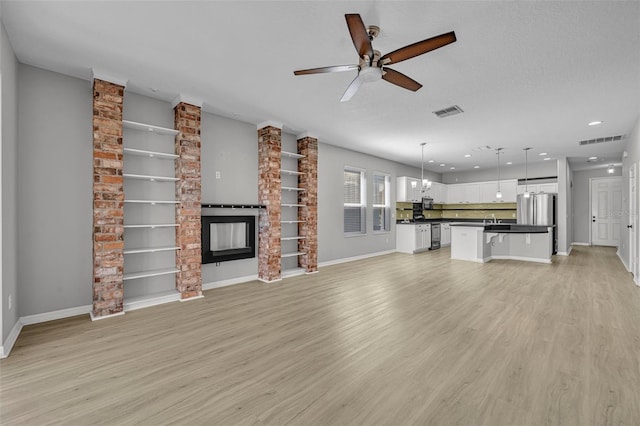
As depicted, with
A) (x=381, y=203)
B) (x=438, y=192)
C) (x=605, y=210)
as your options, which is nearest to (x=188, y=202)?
(x=381, y=203)

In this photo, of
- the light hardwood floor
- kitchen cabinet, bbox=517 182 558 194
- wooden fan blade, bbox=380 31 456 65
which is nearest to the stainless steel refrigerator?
kitchen cabinet, bbox=517 182 558 194

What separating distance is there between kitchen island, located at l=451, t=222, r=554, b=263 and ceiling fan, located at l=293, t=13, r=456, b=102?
541 centimetres

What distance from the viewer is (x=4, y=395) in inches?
79.0

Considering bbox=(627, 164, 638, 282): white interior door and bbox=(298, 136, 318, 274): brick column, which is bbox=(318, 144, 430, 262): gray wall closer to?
bbox=(298, 136, 318, 274): brick column

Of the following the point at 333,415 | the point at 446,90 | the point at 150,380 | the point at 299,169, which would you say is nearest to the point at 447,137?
the point at 446,90

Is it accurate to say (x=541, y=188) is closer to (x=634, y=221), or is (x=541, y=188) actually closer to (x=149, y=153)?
(x=634, y=221)

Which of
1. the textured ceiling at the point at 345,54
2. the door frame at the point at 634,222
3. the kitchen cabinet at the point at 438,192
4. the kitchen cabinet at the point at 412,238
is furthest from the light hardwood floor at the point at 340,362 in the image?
the kitchen cabinet at the point at 438,192

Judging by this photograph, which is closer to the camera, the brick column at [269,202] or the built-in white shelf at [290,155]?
the brick column at [269,202]

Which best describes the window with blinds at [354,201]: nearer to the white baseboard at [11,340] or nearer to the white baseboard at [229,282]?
the white baseboard at [229,282]

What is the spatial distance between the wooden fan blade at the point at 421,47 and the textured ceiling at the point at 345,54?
1.06 feet

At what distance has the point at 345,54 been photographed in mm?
2984

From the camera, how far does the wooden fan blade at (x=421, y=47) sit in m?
2.08

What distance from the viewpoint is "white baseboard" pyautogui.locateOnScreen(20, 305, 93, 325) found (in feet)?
10.7

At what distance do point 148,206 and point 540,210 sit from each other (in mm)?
9832
